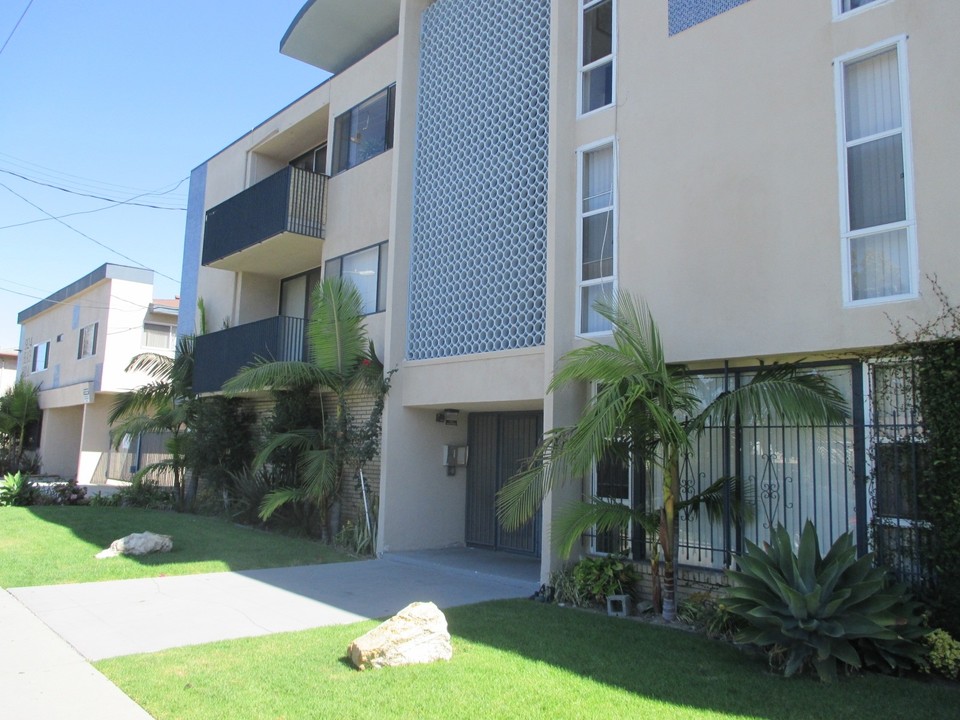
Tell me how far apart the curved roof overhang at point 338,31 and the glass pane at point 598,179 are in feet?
23.7

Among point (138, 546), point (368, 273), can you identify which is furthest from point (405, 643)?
point (368, 273)

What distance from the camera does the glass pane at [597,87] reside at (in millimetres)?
10383

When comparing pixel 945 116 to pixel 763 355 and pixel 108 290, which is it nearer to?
pixel 763 355

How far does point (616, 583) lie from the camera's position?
8.73m

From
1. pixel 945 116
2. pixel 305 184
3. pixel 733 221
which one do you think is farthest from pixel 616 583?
pixel 305 184

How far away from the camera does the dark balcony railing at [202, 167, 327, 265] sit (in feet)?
50.1

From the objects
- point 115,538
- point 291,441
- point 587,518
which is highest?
point 291,441

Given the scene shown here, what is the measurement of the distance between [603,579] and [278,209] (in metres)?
10.0

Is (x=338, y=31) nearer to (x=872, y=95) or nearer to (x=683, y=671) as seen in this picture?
(x=872, y=95)

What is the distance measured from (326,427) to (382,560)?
9.84 feet

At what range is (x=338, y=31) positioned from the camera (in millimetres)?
16797

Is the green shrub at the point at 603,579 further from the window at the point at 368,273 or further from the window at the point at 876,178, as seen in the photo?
the window at the point at 368,273

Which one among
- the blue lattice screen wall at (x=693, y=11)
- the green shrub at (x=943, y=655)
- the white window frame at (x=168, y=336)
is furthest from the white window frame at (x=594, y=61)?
the white window frame at (x=168, y=336)

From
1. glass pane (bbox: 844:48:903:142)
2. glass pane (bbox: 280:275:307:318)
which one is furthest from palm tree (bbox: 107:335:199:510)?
glass pane (bbox: 844:48:903:142)
